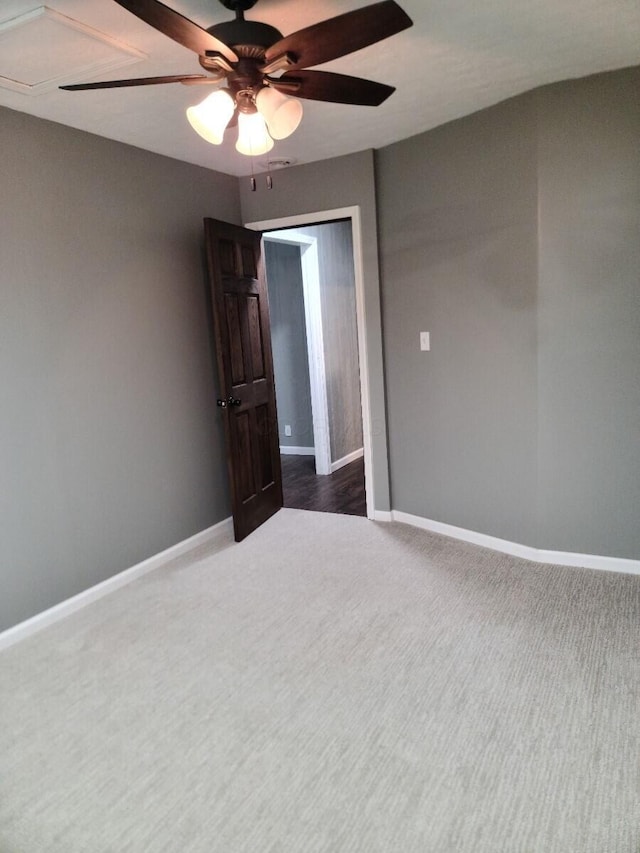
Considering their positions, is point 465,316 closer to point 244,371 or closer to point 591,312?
point 591,312

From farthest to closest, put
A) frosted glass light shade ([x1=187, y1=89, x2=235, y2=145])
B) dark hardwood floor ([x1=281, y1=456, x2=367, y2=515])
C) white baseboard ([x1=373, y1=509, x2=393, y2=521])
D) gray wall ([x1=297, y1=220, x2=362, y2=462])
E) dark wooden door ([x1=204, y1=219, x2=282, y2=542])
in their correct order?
gray wall ([x1=297, y1=220, x2=362, y2=462])
dark hardwood floor ([x1=281, y1=456, x2=367, y2=515])
white baseboard ([x1=373, y1=509, x2=393, y2=521])
dark wooden door ([x1=204, y1=219, x2=282, y2=542])
frosted glass light shade ([x1=187, y1=89, x2=235, y2=145])

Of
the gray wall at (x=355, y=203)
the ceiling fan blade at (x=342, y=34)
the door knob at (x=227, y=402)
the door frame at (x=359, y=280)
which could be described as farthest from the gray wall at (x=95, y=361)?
the ceiling fan blade at (x=342, y=34)

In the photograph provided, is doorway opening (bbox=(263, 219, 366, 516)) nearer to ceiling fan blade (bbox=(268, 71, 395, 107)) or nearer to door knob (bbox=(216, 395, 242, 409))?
door knob (bbox=(216, 395, 242, 409))

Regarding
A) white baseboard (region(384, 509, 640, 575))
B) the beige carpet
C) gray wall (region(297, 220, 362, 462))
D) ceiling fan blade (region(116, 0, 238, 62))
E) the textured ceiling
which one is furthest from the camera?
gray wall (region(297, 220, 362, 462))

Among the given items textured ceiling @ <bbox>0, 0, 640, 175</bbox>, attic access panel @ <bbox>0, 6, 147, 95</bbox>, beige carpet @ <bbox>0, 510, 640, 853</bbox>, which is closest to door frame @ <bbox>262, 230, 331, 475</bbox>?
textured ceiling @ <bbox>0, 0, 640, 175</bbox>

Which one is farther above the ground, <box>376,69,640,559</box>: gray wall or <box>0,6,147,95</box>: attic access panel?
<box>0,6,147,95</box>: attic access panel

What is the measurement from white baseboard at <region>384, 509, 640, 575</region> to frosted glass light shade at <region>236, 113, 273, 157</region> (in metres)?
2.46

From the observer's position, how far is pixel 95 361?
9.68ft

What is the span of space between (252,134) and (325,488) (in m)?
3.21

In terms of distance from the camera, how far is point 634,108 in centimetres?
256

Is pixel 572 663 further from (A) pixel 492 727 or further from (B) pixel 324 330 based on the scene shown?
(B) pixel 324 330

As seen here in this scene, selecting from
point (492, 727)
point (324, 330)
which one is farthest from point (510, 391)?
point (324, 330)

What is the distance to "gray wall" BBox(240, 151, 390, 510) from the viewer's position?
11.7ft

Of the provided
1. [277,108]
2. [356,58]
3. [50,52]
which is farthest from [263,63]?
[50,52]
